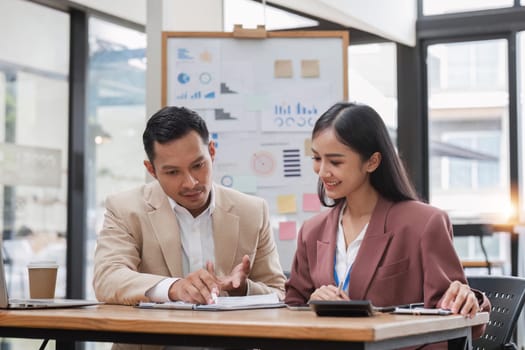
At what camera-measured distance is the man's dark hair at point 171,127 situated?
265 centimetres

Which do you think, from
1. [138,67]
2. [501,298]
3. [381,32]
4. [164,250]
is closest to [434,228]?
[501,298]

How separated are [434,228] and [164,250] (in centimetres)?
81

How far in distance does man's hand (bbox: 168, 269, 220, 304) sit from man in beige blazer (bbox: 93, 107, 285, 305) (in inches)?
5.1

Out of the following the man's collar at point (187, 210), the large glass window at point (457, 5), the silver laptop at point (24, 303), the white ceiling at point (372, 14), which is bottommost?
the silver laptop at point (24, 303)

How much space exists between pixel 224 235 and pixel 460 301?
0.90 metres

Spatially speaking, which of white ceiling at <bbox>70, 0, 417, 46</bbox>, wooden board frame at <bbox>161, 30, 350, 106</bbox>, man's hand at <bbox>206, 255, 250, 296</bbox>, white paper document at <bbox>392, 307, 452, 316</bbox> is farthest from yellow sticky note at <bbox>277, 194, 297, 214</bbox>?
white paper document at <bbox>392, 307, 452, 316</bbox>

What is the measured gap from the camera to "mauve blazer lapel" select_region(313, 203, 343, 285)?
2492 mm

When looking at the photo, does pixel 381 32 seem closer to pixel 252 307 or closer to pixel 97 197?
pixel 97 197

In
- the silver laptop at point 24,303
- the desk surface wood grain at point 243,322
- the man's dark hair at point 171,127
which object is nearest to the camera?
the desk surface wood grain at point 243,322

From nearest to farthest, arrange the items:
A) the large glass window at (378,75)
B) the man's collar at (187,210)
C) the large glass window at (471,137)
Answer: the man's collar at (187,210), the large glass window at (471,137), the large glass window at (378,75)

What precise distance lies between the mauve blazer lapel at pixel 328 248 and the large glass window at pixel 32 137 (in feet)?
9.04

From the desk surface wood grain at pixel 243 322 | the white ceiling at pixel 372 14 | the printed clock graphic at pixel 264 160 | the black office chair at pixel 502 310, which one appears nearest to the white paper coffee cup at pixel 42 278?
the desk surface wood grain at pixel 243 322

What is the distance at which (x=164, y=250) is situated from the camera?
270 cm

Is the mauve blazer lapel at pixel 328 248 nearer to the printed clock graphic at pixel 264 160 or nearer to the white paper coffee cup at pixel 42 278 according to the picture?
the white paper coffee cup at pixel 42 278
